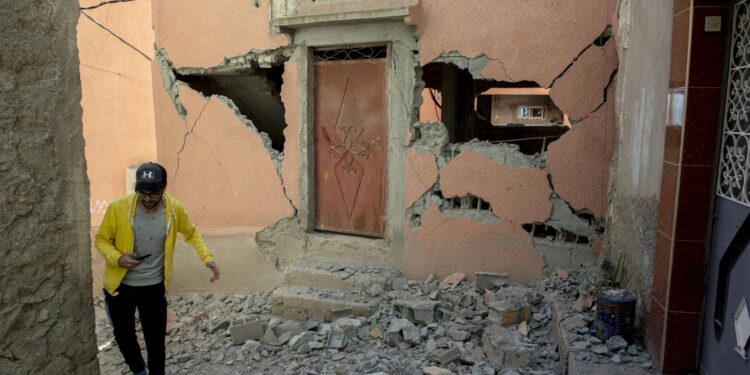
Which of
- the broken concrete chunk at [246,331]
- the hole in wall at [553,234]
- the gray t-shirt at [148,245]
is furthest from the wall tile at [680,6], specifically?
the broken concrete chunk at [246,331]

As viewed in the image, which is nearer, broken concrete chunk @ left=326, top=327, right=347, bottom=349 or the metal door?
the metal door

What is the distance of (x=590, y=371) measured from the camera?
3107 millimetres

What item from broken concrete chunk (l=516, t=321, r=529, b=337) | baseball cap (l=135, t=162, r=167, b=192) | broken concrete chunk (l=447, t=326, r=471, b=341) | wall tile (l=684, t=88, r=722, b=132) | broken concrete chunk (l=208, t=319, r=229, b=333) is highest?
wall tile (l=684, t=88, r=722, b=132)

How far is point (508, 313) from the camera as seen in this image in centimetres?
457

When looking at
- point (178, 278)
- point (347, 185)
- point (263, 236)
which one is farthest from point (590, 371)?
point (178, 278)

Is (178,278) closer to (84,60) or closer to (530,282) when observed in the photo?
(530,282)

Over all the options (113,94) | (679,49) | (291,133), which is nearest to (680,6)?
(679,49)

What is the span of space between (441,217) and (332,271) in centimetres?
131

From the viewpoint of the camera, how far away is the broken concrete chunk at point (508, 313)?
15.0 ft

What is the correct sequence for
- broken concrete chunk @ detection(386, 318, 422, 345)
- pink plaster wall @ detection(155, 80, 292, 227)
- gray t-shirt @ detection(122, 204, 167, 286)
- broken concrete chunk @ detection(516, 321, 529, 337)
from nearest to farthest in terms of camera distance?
gray t-shirt @ detection(122, 204, 167, 286) < broken concrete chunk @ detection(516, 321, 529, 337) < broken concrete chunk @ detection(386, 318, 422, 345) < pink plaster wall @ detection(155, 80, 292, 227)

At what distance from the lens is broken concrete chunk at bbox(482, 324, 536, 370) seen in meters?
3.96

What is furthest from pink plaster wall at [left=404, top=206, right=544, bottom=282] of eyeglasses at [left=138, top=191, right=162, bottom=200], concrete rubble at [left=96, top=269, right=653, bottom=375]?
eyeglasses at [left=138, top=191, right=162, bottom=200]

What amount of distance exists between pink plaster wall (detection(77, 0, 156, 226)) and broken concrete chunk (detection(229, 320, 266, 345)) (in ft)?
23.3

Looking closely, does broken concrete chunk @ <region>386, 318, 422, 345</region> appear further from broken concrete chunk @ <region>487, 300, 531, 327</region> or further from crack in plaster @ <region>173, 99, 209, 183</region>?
crack in plaster @ <region>173, 99, 209, 183</region>
